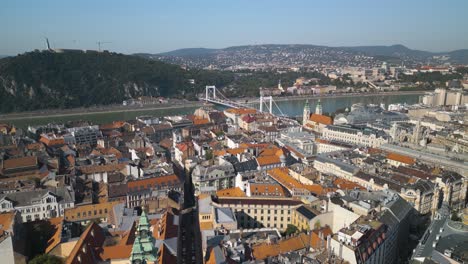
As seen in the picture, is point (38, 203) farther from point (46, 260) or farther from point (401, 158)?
point (401, 158)

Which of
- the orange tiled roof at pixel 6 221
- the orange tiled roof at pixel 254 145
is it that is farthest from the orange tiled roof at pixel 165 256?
the orange tiled roof at pixel 254 145

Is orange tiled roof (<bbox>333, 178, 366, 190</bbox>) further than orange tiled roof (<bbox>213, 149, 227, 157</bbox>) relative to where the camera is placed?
No

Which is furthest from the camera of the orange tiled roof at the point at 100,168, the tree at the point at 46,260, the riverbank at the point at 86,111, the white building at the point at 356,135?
the riverbank at the point at 86,111

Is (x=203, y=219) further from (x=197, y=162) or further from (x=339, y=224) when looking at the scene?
(x=197, y=162)

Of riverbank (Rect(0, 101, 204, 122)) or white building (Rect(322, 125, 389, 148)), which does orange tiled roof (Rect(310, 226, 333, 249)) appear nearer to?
white building (Rect(322, 125, 389, 148))

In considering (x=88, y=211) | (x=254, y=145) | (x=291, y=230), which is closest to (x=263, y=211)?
(x=291, y=230)

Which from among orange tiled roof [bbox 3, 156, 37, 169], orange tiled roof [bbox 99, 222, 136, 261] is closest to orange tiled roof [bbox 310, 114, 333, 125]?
orange tiled roof [bbox 3, 156, 37, 169]

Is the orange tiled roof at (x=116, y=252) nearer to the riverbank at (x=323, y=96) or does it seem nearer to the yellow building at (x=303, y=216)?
the yellow building at (x=303, y=216)

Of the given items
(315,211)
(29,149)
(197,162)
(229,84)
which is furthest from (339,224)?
(229,84)
